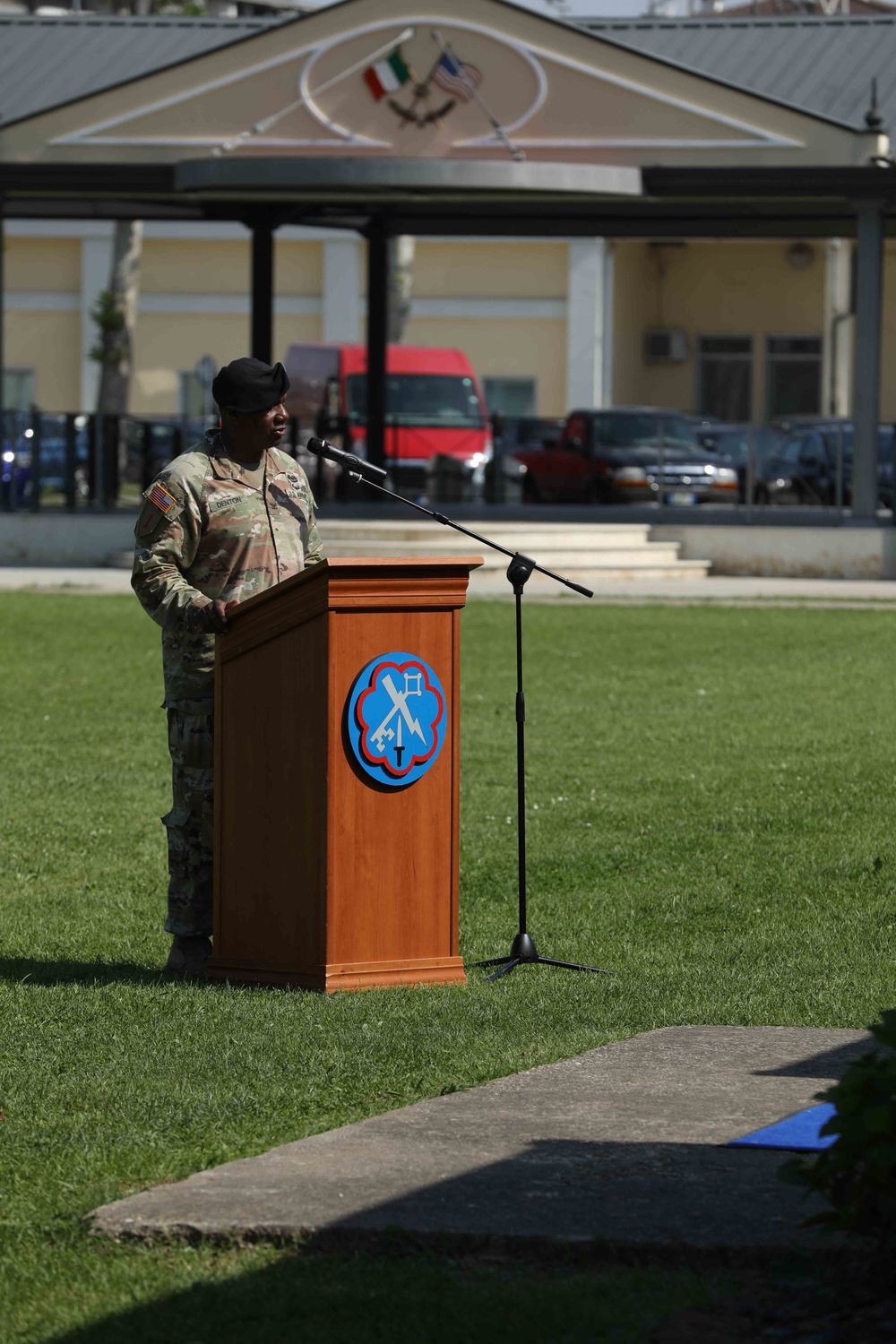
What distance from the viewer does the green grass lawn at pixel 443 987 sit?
3.89 metres

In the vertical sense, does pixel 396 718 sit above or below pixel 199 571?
below

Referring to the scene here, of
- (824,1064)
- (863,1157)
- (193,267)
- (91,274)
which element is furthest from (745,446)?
(91,274)

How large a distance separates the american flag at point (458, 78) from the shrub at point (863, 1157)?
2230 centimetres

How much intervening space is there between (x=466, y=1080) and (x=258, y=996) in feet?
3.52

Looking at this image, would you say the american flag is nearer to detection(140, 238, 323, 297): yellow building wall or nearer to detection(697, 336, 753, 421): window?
detection(140, 238, 323, 297): yellow building wall

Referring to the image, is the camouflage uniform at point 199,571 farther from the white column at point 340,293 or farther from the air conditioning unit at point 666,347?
the air conditioning unit at point 666,347

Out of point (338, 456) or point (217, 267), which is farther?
point (217, 267)

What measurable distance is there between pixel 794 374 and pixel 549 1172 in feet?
165

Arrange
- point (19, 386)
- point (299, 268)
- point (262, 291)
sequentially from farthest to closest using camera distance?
point (19, 386)
point (299, 268)
point (262, 291)

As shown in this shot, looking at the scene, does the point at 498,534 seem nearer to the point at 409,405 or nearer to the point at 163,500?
the point at 409,405

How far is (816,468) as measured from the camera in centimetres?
2569

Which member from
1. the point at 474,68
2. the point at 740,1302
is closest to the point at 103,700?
the point at 740,1302

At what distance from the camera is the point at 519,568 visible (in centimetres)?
639

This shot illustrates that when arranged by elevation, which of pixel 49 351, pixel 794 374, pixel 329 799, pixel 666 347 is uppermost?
pixel 666 347
